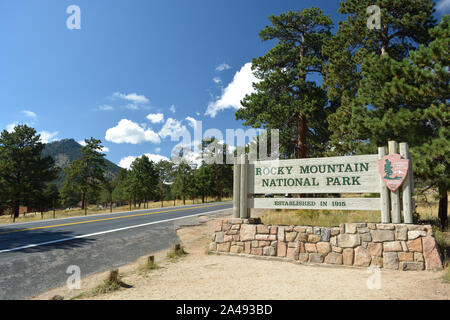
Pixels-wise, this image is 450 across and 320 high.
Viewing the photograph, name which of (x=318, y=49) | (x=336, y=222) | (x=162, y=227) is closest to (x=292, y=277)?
(x=336, y=222)

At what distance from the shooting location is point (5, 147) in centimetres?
3462

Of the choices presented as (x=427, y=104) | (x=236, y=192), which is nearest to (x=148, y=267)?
(x=236, y=192)

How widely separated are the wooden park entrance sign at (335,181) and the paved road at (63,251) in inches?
157

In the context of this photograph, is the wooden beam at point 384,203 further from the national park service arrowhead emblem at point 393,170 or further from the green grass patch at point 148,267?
the green grass patch at point 148,267

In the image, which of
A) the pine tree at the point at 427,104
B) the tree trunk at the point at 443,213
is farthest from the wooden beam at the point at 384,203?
the tree trunk at the point at 443,213

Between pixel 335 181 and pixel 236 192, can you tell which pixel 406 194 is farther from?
pixel 236 192

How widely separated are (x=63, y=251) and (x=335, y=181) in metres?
8.41

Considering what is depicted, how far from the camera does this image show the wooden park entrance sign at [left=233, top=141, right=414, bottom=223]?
6.75 metres

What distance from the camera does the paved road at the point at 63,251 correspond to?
5.87m

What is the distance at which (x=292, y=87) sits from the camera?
17641 millimetres

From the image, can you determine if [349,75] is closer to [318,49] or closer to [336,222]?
[318,49]

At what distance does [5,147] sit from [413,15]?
43632 millimetres

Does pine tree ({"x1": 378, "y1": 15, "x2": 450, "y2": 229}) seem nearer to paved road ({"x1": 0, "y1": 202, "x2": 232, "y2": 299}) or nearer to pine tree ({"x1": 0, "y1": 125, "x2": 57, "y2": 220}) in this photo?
paved road ({"x1": 0, "y1": 202, "x2": 232, "y2": 299})

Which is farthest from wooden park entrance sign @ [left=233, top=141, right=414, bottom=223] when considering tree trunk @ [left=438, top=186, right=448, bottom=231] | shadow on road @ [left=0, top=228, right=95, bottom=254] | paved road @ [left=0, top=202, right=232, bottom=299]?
shadow on road @ [left=0, top=228, right=95, bottom=254]
